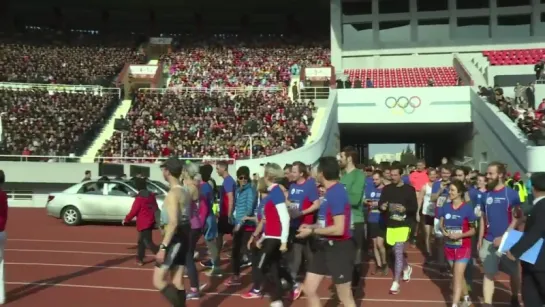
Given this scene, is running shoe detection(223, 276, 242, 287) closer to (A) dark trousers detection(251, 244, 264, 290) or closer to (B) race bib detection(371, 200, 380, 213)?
(A) dark trousers detection(251, 244, 264, 290)

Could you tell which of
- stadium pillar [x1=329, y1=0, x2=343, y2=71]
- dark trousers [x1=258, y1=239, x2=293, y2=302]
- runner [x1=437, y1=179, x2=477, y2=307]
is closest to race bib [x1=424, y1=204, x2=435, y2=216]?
runner [x1=437, y1=179, x2=477, y2=307]

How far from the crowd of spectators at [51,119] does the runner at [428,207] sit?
18.7 m

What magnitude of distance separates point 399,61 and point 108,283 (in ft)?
112

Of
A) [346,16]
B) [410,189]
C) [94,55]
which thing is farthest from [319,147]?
[94,55]

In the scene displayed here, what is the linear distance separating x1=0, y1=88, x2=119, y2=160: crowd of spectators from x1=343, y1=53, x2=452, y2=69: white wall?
1601cm

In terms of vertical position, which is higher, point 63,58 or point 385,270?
point 63,58

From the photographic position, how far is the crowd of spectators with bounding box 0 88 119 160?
87.4ft

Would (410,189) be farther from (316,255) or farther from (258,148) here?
(258,148)

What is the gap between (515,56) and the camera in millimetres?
36719

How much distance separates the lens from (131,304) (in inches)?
320

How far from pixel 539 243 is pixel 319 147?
18568mm

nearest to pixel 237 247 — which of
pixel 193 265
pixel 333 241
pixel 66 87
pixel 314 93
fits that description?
pixel 193 265

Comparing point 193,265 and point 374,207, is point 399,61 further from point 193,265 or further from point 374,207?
point 193,265

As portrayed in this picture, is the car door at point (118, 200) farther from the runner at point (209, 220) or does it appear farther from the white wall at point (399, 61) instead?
the white wall at point (399, 61)
